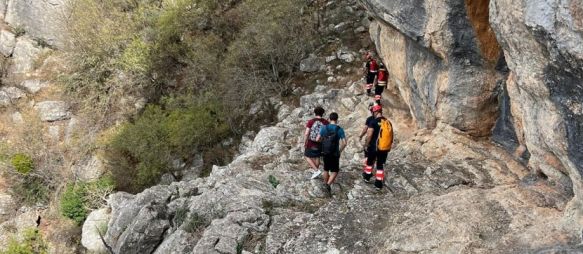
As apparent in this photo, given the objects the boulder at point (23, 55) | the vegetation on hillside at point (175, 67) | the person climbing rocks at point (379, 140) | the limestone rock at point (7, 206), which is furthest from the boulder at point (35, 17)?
the person climbing rocks at point (379, 140)

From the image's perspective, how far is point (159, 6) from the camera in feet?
84.0

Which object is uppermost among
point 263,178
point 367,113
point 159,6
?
point 159,6

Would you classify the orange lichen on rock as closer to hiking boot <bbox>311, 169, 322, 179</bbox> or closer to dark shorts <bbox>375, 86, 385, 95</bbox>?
hiking boot <bbox>311, 169, 322, 179</bbox>

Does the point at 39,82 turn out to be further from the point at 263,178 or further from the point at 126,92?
the point at 263,178

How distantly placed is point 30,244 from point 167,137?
8.35 metres

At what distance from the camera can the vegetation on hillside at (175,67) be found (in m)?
19.6

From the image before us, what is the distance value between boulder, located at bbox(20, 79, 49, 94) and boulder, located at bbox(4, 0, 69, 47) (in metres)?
2.93

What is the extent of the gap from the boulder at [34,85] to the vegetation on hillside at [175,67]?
3150mm

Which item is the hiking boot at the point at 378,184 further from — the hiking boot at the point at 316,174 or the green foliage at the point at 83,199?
the green foliage at the point at 83,199

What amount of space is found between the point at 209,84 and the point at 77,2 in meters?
11.1

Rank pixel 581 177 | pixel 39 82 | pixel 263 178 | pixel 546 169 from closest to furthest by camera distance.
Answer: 1. pixel 581 177
2. pixel 546 169
3. pixel 263 178
4. pixel 39 82

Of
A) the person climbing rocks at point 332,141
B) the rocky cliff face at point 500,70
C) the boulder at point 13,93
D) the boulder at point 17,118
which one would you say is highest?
the rocky cliff face at point 500,70

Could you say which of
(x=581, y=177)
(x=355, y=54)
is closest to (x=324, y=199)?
(x=581, y=177)

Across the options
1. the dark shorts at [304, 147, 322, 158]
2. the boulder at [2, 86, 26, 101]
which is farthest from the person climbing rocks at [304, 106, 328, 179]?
the boulder at [2, 86, 26, 101]
